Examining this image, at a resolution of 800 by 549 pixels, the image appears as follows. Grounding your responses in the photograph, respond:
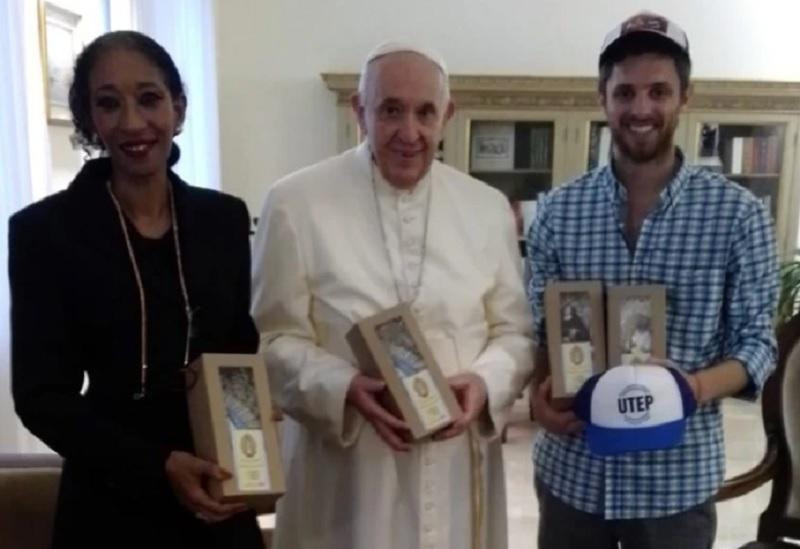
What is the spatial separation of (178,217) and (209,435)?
34 centimetres

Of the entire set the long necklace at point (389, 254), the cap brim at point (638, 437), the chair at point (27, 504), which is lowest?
the chair at point (27, 504)

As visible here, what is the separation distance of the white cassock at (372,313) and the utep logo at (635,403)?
0.21 meters

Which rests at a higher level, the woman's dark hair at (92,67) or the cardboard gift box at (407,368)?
the woman's dark hair at (92,67)

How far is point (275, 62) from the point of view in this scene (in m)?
4.72

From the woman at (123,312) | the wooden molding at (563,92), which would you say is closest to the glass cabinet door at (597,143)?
the wooden molding at (563,92)

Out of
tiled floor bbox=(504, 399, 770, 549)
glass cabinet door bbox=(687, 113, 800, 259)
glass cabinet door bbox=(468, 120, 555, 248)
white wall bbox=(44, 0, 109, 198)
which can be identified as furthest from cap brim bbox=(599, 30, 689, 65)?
glass cabinet door bbox=(687, 113, 800, 259)

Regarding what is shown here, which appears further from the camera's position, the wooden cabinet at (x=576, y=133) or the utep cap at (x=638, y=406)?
the wooden cabinet at (x=576, y=133)

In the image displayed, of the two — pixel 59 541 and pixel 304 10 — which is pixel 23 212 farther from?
pixel 304 10

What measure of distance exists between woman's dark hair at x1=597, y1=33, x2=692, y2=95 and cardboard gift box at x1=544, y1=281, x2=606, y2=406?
0.44 m

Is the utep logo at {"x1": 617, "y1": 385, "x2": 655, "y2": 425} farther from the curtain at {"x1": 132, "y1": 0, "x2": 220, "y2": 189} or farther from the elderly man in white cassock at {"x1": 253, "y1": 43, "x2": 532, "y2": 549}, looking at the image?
the curtain at {"x1": 132, "y1": 0, "x2": 220, "y2": 189}

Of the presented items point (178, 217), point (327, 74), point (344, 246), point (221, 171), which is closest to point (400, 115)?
point (344, 246)

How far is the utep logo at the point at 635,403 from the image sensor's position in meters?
1.27

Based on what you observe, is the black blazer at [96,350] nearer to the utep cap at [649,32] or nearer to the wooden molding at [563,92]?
the utep cap at [649,32]

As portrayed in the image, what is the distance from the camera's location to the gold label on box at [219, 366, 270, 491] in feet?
3.55
